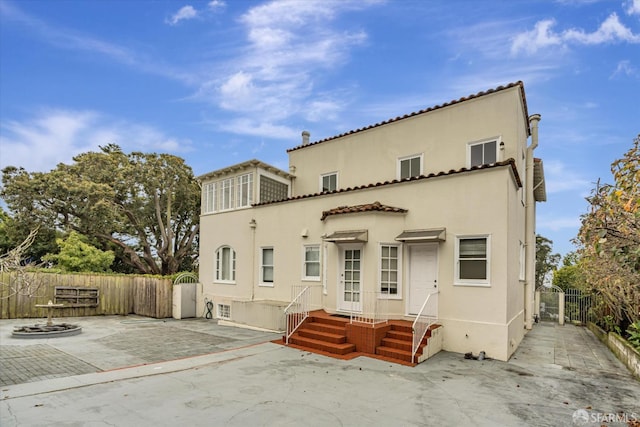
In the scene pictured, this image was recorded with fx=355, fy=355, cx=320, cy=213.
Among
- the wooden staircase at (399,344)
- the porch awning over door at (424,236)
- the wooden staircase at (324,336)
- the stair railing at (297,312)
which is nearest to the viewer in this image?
the wooden staircase at (399,344)

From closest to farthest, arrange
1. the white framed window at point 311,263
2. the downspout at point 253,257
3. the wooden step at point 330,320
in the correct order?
the wooden step at point 330,320 → the white framed window at point 311,263 → the downspout at point 253,257

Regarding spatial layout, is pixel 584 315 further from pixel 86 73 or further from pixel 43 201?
pixel 43 201

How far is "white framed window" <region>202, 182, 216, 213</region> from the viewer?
1750 cm

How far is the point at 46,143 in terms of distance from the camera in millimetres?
15461

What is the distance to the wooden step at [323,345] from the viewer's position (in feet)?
30.2

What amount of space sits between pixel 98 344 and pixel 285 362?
5979 mm

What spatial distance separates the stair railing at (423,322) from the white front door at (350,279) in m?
1.96

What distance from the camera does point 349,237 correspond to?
34.7ft

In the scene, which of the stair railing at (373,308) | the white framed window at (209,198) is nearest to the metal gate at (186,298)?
the white framed window at (209,198)

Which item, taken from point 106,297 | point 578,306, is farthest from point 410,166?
point 106,297

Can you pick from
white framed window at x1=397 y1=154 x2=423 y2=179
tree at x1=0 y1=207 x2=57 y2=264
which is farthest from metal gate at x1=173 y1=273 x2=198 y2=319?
tree at x1=0 y1=207 x2=57 y2=264

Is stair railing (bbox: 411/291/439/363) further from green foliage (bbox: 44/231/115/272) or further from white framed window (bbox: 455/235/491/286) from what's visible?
green foliage (bbox: 44/231/115/272)

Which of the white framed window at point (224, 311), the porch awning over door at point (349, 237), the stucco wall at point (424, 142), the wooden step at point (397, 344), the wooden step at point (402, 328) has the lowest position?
the white framed window at point (224, 311)

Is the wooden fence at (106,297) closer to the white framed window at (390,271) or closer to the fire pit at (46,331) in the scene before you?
the fire pit at (46,331)
